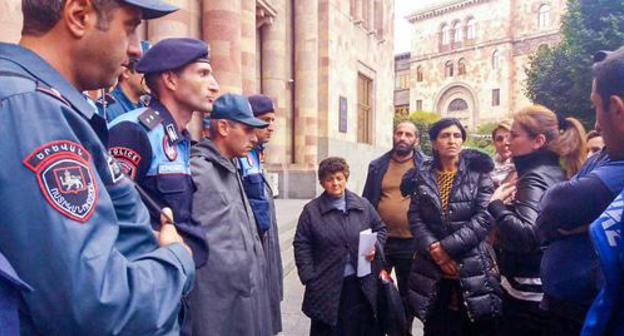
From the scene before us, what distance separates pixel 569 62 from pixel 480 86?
3299 centimetres

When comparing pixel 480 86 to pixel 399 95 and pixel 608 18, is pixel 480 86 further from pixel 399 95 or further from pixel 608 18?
pixel 608 18

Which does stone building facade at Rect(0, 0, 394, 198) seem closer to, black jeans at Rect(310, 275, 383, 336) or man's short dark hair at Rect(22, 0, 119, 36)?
black jeans at Rect(310, 275, 383, 336)

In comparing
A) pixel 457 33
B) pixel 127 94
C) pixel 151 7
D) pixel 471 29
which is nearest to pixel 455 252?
pixel 127 94

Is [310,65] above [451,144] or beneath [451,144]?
above

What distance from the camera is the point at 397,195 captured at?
4.44m

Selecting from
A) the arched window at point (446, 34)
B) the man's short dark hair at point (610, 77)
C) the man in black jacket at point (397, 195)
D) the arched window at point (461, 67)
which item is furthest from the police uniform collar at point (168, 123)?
the arched window at point (446, 34)

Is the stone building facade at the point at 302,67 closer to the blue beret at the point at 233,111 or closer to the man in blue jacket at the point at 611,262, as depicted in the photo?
the blue beret at the point at 233,111

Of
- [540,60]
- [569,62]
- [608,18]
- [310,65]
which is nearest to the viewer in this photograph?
[310,65]

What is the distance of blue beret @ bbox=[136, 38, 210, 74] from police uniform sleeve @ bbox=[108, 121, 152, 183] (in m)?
0.39

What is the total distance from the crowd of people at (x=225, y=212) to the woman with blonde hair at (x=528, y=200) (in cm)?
1

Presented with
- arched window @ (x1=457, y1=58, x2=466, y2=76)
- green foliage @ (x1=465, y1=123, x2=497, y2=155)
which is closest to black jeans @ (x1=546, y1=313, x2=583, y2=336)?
green foliage @ (x1=465, y1=123, x2=497, y2=155)

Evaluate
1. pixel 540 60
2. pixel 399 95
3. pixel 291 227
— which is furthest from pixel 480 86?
pixel 291 227

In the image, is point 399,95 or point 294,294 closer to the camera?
point 294,294

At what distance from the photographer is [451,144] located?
11.7ft
